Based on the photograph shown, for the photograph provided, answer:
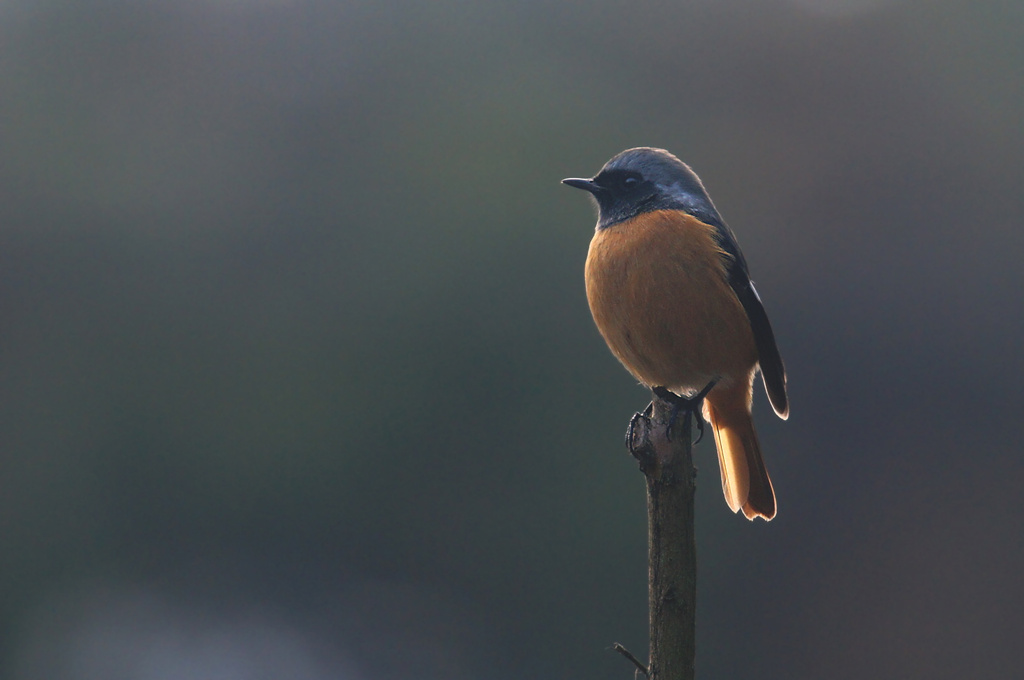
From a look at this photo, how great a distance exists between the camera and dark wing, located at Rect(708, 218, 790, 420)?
3.95 meters

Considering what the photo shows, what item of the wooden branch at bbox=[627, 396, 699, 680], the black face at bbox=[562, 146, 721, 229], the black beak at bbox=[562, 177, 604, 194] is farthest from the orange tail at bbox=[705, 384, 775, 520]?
the black beak at bbox=[562, 177, 604, 194]

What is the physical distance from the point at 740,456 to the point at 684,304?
0.97 metres

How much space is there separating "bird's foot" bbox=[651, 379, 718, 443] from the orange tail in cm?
13

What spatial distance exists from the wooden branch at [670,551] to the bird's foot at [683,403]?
8 cm

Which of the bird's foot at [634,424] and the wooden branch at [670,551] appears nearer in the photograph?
the wooden branch at [670,551]

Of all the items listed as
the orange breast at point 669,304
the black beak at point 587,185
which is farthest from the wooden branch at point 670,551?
the black beak at point 587,185

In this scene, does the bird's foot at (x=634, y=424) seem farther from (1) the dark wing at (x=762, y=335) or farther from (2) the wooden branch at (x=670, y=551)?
(1) the dark wing at (x=762, y=335)

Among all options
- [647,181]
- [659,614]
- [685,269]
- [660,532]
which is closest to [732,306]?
[685,269]

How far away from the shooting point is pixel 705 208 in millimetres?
4184

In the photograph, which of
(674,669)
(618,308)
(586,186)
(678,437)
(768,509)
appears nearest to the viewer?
(674,669)

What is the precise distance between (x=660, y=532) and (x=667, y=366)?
1.01 m

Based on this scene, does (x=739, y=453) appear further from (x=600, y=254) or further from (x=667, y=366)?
(x=600, y=254)

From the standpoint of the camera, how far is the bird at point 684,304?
3707mm

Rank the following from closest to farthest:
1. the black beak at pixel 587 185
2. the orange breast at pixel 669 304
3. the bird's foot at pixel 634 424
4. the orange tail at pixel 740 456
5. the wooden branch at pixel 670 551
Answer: the wooden branch at pixel 670 551, the bird's foot at pixel 634 424, the orange breast at pixel 669 304, the orange tail at pixel 740 456, the black beak at pixel 587 185
